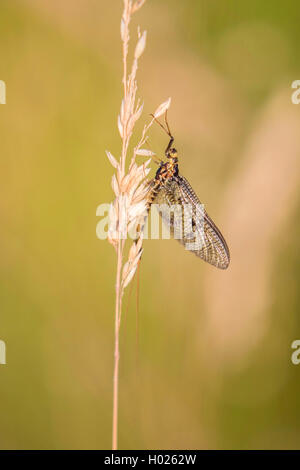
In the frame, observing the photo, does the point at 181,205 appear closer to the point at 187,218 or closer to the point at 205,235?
the point at 187,218

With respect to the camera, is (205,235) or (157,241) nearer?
(205,235)

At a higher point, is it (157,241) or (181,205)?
(181,205)

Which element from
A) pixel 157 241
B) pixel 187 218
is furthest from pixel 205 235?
pixel 157 241

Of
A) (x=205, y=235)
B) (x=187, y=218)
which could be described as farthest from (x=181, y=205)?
(x=205, y=235)

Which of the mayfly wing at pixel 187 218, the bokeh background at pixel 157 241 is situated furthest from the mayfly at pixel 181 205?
the bokeh background at pixel 157 241

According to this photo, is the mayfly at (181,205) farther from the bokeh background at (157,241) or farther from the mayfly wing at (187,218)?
the bokeh background at (157,241)

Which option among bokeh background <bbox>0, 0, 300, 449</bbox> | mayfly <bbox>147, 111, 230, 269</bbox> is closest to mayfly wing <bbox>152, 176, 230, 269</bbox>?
mayfly <bbox>147, 111, 230, 269</bbox>
